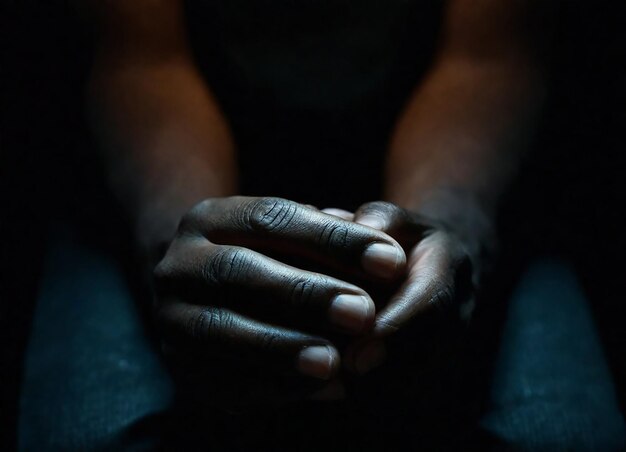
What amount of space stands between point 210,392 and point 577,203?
0.68 metres

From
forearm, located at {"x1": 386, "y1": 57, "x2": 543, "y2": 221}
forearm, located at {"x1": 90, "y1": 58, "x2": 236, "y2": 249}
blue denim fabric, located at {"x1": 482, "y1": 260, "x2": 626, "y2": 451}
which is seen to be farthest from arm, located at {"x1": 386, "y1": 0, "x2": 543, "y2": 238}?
forearm, located at {"x1": 90, "y1": 58, "x2": 236, "y2": 249}

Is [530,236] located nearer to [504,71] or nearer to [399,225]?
[504,71]

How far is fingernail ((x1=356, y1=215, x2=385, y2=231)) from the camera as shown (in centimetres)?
53

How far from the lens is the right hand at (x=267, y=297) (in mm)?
466

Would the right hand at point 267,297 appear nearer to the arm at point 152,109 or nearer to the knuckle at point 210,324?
the knuckle at point 210,324

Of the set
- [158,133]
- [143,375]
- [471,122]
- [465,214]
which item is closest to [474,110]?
[471,122]

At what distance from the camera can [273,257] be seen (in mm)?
530

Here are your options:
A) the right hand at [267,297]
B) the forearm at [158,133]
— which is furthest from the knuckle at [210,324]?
the forearm at [158,133]

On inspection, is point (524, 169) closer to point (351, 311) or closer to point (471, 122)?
point (471, 122)

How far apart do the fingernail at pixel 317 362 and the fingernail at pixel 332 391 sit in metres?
0.05

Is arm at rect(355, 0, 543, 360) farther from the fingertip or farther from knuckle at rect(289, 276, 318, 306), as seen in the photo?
knuckle at rect(289, 276, 318, 306)

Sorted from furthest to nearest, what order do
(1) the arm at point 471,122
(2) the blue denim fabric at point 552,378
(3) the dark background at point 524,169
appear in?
(3) the dark background at point 524,169
(1) the arm at point 471,122
(2) the blue denim fabric at point 552,378

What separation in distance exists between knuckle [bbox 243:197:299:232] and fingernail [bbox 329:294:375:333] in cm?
8

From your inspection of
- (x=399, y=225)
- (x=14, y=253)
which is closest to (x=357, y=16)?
(x=399, y=225)
